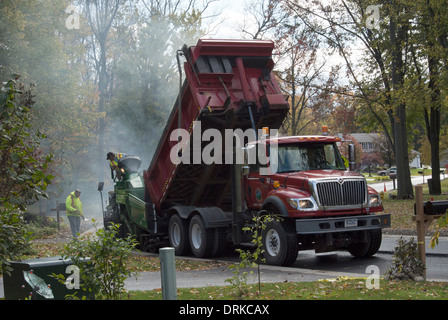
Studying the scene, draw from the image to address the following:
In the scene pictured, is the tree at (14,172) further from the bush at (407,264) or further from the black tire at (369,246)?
the black tire at (369,246)

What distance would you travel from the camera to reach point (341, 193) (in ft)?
38.8

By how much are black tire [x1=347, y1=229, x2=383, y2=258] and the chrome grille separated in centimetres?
82

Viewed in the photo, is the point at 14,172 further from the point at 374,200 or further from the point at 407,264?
the point at 374,200

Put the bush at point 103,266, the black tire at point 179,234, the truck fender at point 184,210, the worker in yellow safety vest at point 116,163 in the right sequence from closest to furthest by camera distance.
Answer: the bush at point 103,266 < the truck fender at point 184,210 < the black tire at point 179,234 < the worker in yellow safety vest at point 116,163

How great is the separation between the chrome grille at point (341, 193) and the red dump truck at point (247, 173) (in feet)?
0.06

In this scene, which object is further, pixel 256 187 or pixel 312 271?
pixel 256 187

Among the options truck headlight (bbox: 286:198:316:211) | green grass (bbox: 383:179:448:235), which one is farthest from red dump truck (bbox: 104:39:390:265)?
green grass (bbox: 383:179:448:235)

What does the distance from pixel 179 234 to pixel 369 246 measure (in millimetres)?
4752

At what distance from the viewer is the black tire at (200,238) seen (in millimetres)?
13852

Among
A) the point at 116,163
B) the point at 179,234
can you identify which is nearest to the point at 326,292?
the point at 179,234

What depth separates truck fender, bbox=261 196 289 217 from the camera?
11665 millimetres
